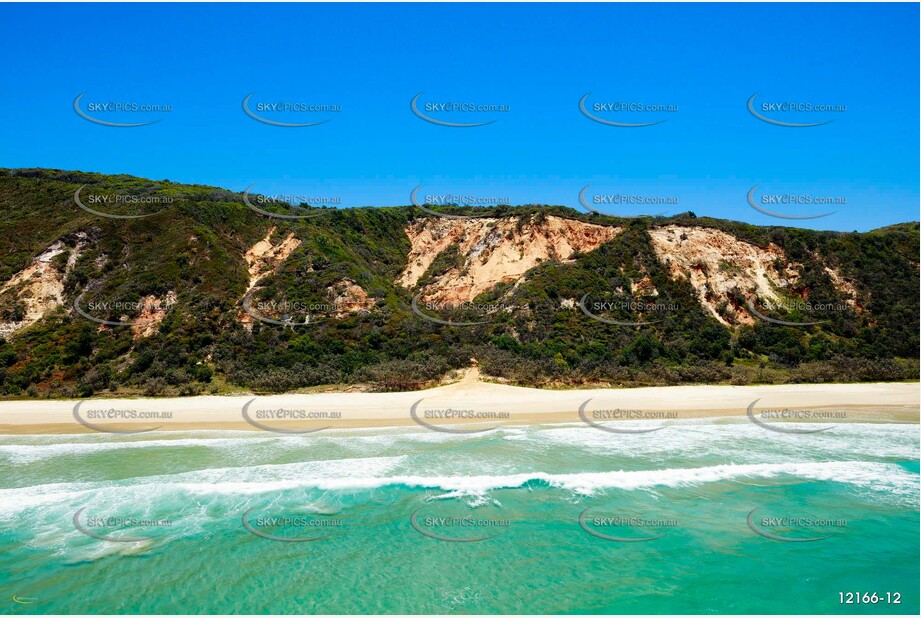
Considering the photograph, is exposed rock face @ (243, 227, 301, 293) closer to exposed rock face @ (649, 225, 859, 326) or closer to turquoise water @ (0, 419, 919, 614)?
turquoise water @ (0, 419, 919, 614)

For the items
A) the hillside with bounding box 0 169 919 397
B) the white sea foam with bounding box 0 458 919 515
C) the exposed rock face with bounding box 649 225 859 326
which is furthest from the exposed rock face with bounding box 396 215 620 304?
the white sea foam with bounding box 0 458 919 515

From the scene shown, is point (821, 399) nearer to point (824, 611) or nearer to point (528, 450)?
point (528, 450)

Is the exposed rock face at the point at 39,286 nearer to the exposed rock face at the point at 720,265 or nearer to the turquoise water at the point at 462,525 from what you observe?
the turquoise water at the point at 462,525

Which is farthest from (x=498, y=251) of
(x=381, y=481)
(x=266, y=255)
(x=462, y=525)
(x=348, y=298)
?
(x=462, y=525)

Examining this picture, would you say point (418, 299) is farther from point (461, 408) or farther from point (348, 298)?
point (461, 408)

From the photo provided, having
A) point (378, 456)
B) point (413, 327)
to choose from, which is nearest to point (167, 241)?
point (413, 327)
